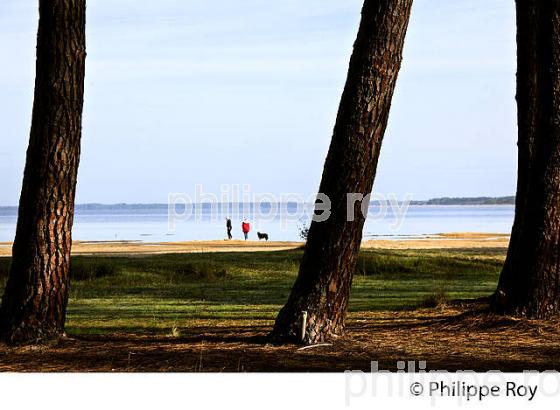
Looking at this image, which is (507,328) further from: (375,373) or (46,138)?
(46,138)

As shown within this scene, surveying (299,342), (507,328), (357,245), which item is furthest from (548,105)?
(299,342)

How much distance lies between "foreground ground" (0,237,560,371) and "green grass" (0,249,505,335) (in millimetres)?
27

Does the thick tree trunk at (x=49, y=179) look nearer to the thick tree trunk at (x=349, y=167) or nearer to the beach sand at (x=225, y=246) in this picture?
the thick tree trunk at (x=349, y=167)

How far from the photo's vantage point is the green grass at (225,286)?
13.6 meters

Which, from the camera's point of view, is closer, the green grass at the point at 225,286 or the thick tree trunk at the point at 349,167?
the thick tree trunk at the point at 349,167

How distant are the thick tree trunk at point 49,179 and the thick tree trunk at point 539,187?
18.2ft

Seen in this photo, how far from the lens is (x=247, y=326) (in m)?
12.4

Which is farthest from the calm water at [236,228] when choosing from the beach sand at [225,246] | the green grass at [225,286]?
the green grass at [225,286]

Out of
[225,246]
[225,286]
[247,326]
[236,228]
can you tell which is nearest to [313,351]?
[247,326]

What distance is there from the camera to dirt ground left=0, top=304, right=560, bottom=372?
30.5 feet

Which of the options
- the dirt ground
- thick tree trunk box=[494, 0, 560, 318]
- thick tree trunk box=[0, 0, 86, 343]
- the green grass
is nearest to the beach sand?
the green grass

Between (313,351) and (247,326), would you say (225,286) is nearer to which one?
(247,326)

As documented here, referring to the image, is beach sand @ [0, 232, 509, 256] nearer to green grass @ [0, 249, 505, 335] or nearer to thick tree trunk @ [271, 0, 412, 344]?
green grass @ [0, 249, 505, 335]

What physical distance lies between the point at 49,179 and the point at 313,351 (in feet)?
10.5
